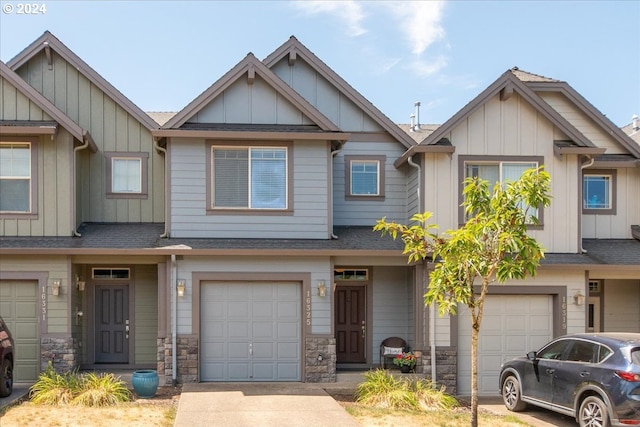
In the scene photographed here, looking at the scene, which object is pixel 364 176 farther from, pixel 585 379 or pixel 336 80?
pixel 585 379

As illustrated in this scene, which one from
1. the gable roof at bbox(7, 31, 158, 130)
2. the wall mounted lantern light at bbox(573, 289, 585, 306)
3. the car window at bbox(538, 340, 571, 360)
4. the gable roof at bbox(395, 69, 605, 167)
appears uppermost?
the gable roof at bbox(7, 31, 158, 130)

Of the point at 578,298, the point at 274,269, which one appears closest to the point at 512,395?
the point at 578,298

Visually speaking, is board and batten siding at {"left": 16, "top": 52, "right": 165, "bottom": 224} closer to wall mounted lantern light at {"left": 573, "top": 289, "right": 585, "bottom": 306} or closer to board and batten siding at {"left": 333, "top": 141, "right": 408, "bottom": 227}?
board and batten siding at {"left": 333, "top": 141, "right": 408, "bottom": 227}

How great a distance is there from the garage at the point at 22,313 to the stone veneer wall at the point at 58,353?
0.33 meters

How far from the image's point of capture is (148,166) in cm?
1541

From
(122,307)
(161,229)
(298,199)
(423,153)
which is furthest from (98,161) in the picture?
(423,153)

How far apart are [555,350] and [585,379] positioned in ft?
3.90

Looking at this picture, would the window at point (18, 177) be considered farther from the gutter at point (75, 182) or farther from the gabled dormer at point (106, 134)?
the gabled dormer at point (106, 134)

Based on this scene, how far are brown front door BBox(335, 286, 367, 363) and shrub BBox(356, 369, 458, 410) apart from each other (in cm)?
254

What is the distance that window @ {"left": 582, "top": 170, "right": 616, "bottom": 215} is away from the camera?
16.2 meters

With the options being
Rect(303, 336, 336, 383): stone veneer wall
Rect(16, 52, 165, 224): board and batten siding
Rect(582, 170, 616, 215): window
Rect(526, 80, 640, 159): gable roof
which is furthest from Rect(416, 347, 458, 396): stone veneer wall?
Rect(526, 80, 640, 159): gable roof

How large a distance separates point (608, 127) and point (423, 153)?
5.50m

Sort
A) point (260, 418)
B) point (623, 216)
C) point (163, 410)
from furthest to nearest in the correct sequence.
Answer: point (623, 216)
point (163, 410)
point (260, 418)

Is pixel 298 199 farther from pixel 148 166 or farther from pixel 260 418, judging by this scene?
pixel 260 418
